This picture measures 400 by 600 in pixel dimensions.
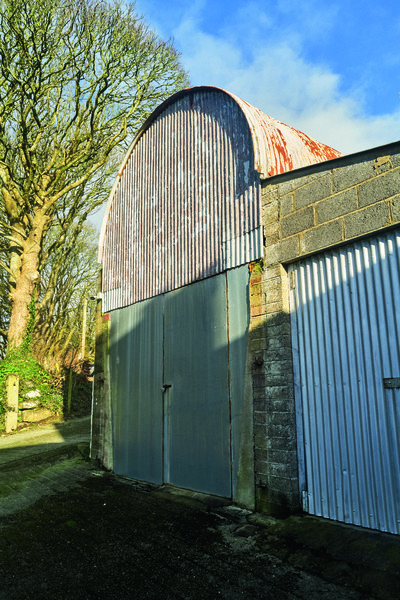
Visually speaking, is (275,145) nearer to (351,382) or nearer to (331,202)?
(331,202)

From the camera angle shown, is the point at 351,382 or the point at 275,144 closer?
the point at 351,382

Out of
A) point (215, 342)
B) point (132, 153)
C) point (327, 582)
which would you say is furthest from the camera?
point (132, 153)

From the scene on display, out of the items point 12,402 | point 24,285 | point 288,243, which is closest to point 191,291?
point 288,243

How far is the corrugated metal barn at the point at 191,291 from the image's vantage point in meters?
5.76

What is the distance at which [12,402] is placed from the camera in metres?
13.7

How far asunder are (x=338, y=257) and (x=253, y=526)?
3108 millimetres

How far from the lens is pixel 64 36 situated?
13.9 meters

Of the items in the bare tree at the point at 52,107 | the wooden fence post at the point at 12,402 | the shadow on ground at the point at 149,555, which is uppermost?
the bare tree at the point at 52,107

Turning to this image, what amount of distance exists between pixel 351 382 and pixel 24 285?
13549 millimetres

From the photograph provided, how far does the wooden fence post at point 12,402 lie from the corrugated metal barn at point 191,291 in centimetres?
583

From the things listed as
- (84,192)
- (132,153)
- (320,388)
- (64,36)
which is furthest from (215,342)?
(84,192)

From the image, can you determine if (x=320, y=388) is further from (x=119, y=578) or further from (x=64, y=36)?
(x=64, y=36)

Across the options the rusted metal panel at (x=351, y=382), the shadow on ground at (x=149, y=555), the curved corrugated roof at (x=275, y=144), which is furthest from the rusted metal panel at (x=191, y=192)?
the shadow on ground at (x=149, y=555)

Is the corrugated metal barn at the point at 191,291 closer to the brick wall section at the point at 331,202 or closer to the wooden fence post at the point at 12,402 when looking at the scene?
the brick wall section at the point at 331,202
